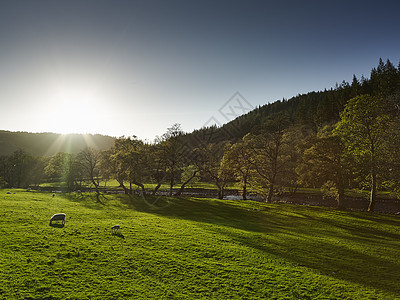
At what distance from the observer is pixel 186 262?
15180 millimetres

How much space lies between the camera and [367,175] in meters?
38.3

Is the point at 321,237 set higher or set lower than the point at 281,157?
lower

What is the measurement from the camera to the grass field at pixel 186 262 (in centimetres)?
1137

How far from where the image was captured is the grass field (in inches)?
448

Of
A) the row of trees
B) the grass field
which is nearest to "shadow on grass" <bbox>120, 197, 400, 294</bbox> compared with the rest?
the grass field

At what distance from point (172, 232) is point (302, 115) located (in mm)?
148388

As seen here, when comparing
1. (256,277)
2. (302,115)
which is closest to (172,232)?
(256,277)

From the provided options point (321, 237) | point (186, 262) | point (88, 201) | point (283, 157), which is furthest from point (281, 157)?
point (88, 201)

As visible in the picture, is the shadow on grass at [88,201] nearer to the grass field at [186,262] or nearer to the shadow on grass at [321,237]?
the shadow on grass at [321,237]

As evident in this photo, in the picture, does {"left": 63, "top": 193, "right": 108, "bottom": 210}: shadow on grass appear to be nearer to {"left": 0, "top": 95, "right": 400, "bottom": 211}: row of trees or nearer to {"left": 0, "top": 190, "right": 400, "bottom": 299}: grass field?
{"left": 0, "top": 95, "right": 400, "bottom": 211}: row of trees

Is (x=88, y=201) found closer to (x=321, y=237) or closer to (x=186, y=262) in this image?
(x=186, y=262)

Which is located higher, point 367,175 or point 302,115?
point 302,115

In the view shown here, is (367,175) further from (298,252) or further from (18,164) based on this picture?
(18,164)

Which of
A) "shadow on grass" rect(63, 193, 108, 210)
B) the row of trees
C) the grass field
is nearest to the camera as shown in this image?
the grass field
